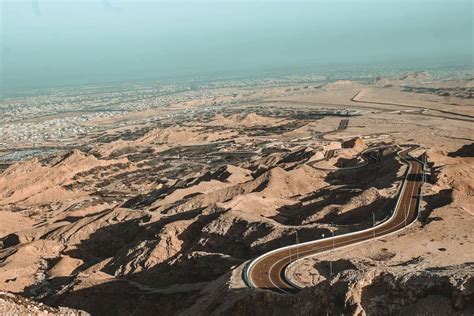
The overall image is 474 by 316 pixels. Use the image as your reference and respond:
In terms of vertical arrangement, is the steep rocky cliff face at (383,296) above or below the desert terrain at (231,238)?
above

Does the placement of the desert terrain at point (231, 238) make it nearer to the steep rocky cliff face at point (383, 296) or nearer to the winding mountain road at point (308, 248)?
the steep rocky cliff face at point (383, 296)

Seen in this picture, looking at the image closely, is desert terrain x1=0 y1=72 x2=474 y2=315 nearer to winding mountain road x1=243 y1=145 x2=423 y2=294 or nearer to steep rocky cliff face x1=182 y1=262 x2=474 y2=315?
steep rocky cliff face x1=182 y1=262 x2=474 y2=315

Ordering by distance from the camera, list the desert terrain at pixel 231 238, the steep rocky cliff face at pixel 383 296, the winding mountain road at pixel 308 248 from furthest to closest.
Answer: the winding mountain road at pixel 308 248
the desert terrain at pixel 231 238
the steep rocky cliff face at pixel 383 296

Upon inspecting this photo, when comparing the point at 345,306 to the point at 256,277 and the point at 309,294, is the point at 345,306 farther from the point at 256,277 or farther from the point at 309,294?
the point at 256,277

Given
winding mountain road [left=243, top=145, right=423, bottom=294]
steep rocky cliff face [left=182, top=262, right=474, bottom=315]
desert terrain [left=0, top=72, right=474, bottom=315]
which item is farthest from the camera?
winding mountain road [left=243, top=145, right=423, bottom=294]

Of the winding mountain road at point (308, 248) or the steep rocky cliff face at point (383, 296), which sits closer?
the steep rocky cliff face at point (383, 296)

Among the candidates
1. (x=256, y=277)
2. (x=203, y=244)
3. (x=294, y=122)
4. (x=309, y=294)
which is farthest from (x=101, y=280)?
(x=294, y=122)

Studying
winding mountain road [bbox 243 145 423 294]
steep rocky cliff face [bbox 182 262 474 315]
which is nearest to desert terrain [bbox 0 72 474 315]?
steep rocky cliff face [bbox 182 262 474 315]

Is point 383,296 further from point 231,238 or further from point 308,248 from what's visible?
point 231,238

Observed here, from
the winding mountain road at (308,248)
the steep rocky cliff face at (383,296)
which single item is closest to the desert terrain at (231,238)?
the steep rocky cliff face at (383,296)
